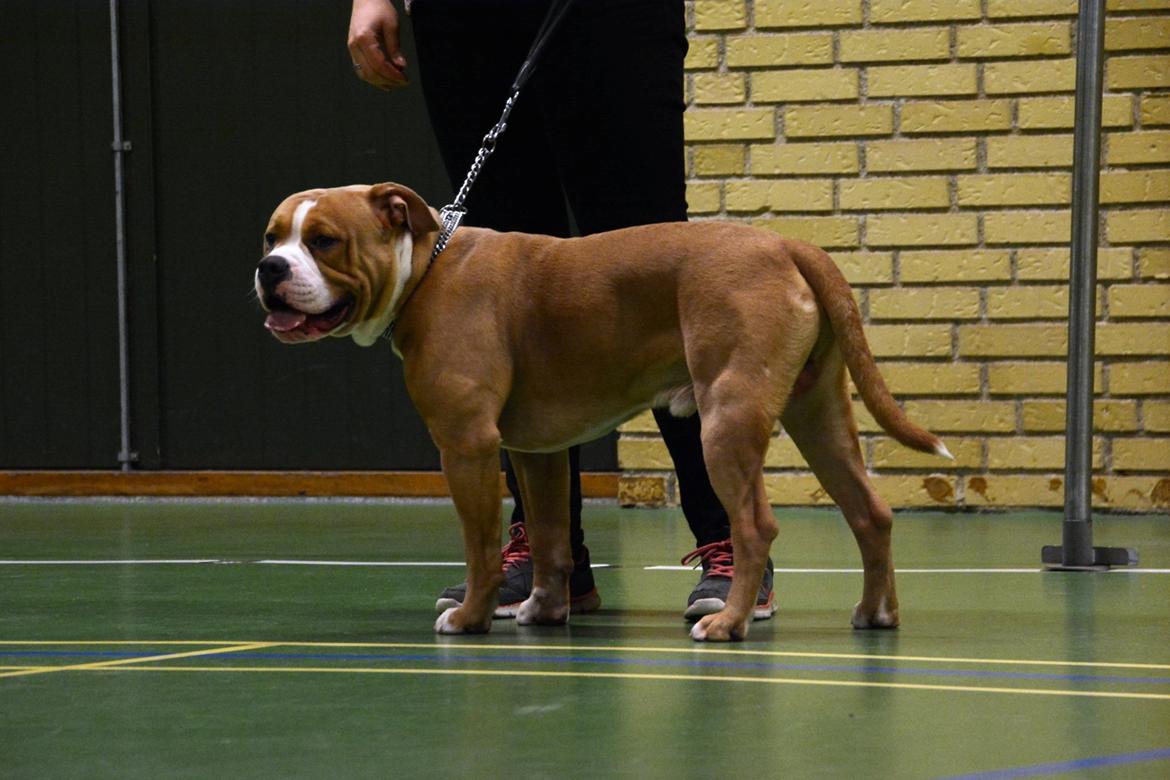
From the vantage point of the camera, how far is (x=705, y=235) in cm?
312

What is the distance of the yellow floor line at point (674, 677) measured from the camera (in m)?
2.48

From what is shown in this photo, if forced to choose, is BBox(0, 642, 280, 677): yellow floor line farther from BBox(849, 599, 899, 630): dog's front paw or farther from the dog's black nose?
BBox(849, 599, 899, 630): dog's front paw

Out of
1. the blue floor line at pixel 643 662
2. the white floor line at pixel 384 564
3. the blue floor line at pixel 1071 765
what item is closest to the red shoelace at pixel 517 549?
the blue floor line at pixel 643 662

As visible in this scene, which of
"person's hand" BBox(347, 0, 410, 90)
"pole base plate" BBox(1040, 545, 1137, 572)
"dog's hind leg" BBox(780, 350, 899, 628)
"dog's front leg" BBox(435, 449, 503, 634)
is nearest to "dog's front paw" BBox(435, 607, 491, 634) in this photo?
"dog's front leg" BBox(435, 449, 503, 634)

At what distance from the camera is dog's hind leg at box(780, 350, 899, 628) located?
10.5ft

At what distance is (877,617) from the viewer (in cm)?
321

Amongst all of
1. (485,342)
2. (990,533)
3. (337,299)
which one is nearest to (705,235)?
(485,342)

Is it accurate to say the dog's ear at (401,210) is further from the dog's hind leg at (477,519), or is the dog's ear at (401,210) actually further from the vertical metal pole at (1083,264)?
the vertical metal pole at (1083,264)

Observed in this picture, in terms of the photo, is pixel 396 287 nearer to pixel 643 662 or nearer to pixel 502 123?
pixel 502 123

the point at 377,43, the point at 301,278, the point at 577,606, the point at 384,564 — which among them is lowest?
the point at 384,564

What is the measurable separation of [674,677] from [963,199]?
405cm

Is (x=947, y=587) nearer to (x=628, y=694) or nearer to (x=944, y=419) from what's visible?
(x=628, y=694)

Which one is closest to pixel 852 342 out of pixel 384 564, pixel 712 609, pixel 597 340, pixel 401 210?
pixel 597 340

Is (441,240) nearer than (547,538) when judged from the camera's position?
Yes
